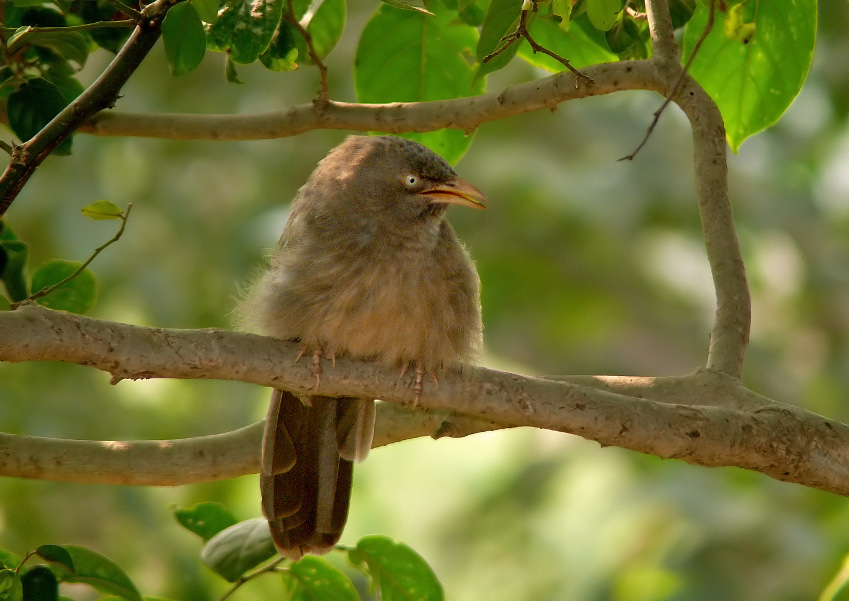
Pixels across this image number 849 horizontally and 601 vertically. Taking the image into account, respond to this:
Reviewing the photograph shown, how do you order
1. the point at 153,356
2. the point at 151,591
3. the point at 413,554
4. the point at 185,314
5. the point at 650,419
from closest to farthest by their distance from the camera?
the point at 153,356
the point at 650,419
the point at 413,554
the point at 151,591
the point at 185,314

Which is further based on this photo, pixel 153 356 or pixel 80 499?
pixel 80 499

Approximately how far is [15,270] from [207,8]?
97 centimetres

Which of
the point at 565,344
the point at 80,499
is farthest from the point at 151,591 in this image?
the point at 565,344

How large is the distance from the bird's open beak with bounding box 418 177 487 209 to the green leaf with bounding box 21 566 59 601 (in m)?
1.96

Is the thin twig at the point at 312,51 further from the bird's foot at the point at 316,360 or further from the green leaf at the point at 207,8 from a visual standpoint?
the bird's foot at the point at 316,360

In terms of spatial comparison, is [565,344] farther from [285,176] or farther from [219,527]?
[219,527]

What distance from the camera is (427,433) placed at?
3271 mm

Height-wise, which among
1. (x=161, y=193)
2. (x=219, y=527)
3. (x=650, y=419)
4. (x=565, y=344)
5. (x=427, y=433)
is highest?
(x=650, y=419)

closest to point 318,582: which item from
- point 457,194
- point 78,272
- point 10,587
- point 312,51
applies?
point 10,587

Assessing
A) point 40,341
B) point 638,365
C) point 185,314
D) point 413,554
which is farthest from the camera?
point 638,365

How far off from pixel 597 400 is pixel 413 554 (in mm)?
822

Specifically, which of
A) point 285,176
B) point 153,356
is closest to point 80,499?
point 285,176

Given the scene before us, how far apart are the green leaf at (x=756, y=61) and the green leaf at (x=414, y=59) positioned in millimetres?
823

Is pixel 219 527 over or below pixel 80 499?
over
